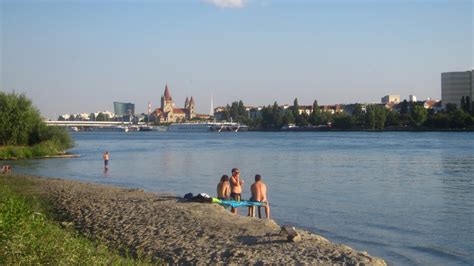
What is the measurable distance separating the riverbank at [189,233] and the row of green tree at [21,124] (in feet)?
141

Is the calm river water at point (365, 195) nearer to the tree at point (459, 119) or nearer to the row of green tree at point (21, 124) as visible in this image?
the row of green tree at point (21, 124)

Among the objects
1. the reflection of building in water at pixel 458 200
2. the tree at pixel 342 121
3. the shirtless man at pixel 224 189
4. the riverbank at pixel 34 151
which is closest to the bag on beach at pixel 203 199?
Answer: the shirtless man at pixel 224 189

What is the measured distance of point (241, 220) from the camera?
16703 millimetres

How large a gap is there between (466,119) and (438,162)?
97443mm

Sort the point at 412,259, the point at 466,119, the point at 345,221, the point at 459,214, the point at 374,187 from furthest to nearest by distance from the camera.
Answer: the point at 466,119
the point at 374,187
the point at 459,214
the point at 345,221
the point at 412,259

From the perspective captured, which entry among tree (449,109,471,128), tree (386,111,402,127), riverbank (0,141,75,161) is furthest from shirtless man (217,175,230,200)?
tree (386,111,402,127)

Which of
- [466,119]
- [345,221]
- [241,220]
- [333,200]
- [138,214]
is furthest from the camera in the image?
[466,119]

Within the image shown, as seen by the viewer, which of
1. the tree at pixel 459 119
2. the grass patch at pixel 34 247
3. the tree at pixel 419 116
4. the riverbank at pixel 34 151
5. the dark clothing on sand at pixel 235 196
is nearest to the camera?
the grass patch at pixel 34 247

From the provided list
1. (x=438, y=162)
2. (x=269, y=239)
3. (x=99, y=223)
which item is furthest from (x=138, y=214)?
(x=438, y=162)

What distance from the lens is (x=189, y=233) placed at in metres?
15.2

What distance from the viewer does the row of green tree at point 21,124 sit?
6200 centimetres

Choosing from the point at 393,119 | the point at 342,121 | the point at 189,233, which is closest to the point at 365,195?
the point at 189,233

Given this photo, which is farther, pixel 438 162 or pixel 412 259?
pixel 438 162

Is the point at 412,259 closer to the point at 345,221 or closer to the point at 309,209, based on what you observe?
the point at 345,221
